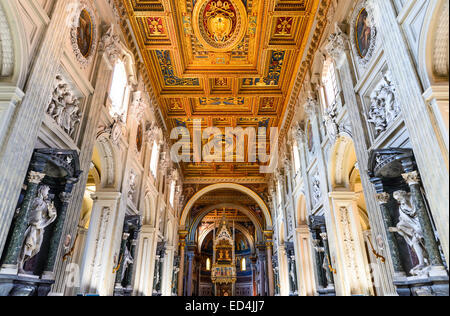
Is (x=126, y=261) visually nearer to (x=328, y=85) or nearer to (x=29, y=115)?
(x=29, y=115)

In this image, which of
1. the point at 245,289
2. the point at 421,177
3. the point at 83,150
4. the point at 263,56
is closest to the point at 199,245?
the point at 245,289

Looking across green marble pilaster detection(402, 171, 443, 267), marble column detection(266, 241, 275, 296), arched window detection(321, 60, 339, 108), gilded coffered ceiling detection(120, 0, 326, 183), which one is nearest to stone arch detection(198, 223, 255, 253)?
marble column detection(266, 241, 275, 296)

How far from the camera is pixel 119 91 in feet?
34.1

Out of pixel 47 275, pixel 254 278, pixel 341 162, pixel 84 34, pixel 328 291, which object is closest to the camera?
pixel 47 275

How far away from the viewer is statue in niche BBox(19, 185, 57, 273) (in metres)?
5.13

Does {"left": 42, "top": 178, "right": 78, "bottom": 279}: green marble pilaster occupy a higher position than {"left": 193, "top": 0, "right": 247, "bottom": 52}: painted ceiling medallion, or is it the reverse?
{"left": 193, "top": 0, "right": 247, "bottom": 52}: painted ceiling medallion

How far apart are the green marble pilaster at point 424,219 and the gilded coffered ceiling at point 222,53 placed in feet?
25.9

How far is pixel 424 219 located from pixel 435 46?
287cm

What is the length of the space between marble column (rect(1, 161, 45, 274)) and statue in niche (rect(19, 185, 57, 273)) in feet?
0.72

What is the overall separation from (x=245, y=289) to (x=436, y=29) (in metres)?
34.7

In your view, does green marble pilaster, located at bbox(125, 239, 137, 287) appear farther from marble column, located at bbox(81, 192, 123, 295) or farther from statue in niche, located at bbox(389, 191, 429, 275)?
statue in niche, located at bbox(389, 191, 429, 275)

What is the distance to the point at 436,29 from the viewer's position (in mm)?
4707

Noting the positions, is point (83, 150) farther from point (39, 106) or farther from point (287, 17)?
point (287, 17)

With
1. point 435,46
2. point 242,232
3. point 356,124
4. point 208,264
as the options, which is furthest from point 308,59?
point 208,264
